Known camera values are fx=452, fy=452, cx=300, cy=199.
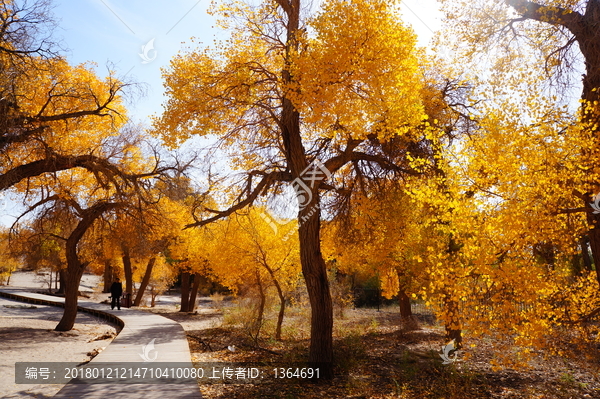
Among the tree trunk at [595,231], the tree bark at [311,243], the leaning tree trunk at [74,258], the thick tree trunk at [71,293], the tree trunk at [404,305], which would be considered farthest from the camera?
the tree trunk at [404,305]

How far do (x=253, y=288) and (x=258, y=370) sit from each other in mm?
7302

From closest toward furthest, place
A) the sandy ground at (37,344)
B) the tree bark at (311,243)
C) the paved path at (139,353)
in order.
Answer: the paved path at (139,353), the sandy ground at (37,344), the tree bark at (311,243)

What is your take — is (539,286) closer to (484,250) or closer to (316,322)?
(484,250)

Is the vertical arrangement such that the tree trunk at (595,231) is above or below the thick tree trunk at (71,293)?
above

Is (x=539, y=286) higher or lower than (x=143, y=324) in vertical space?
higher

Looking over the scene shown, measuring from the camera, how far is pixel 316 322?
30.1ft

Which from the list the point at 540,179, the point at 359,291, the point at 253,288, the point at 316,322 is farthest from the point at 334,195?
the point at 359,291

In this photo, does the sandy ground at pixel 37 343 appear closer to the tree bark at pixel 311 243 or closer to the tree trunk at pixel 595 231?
the tree bark at pixel 311 243

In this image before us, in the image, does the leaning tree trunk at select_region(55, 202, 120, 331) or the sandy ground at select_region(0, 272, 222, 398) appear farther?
the leaning tree trunk at select_region(55, 202, 120, 331)

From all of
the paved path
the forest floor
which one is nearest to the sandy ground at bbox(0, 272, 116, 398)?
→ the paved path

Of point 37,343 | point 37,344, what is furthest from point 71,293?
point 37,344

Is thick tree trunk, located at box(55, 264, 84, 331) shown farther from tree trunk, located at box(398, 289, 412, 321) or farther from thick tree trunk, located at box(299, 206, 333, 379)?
tree trunk, located at box(398, 289, 412, 321)

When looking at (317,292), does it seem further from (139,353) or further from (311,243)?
(139,353)

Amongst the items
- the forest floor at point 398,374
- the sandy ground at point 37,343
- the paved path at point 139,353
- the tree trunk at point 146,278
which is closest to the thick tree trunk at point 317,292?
the forest floor at point 398,374
